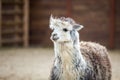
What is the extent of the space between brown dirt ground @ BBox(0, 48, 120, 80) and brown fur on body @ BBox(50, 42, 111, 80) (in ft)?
6.62

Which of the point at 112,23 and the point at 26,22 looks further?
the point at 26,22

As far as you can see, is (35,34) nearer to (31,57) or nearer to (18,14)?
(18,14)

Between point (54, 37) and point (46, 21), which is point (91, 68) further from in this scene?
point (46, 21)

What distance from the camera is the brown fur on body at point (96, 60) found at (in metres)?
6.40

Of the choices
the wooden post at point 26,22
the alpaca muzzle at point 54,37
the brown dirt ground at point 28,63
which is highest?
the alpaca muzzle at point 54,37

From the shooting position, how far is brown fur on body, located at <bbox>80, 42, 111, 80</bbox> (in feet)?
21.0

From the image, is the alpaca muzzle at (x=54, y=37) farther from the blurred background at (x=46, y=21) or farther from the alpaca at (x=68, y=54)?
the blurred background at (x=46, y=21)

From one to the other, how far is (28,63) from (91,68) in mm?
4951

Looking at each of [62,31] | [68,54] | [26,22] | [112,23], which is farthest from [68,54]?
[26,22]

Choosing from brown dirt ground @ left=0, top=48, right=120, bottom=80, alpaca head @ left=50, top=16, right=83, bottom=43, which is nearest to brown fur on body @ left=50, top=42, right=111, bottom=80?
alpaca head @ left=50, top=16, right=83, bottom=43

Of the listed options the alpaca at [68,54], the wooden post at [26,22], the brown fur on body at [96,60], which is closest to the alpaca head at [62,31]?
Result: the alpaca at [68,54]

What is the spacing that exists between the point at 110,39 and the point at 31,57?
3.18 m

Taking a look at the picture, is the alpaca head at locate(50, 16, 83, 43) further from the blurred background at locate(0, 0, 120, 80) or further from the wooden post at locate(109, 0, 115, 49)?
the wooden post at locate(109, 0, 115, 49)

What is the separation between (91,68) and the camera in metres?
6.26
